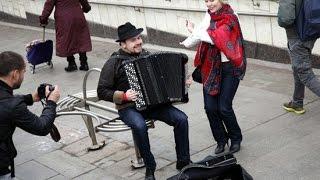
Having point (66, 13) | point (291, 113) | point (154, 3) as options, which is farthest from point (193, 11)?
point (291, 113)

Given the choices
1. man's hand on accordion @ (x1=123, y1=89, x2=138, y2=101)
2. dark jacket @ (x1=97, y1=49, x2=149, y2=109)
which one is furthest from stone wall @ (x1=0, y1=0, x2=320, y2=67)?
man's hand on accordion @ (x1=123, y1=89, x2=138, y2=101)

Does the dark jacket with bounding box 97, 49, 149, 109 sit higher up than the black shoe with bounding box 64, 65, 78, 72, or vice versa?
the dark jacket with bounding box 97, 49, 149, 109

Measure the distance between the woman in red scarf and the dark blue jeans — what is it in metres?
0.41

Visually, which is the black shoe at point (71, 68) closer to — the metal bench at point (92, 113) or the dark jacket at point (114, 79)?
the metal bench at point (92, 113)

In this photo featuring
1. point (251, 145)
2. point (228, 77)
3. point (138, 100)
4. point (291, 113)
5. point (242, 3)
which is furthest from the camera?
point (242, 3)

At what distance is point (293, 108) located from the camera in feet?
20.2

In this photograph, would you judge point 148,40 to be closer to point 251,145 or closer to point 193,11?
point 193,11

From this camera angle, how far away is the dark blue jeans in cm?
482

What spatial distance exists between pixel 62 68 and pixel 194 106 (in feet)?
11.8

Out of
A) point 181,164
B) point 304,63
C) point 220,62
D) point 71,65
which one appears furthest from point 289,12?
point 71,65

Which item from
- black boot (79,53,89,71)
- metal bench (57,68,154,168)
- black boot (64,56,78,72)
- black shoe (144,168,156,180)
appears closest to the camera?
black shoe (144,168,156,180)

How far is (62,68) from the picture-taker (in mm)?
9766

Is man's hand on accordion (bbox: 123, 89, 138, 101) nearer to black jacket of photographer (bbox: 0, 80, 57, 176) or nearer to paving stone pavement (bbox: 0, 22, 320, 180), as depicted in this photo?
paving stone pavement (bbox: 0, 22, 320, 180)

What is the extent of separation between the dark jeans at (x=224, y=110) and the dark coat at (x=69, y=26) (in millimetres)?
4329
